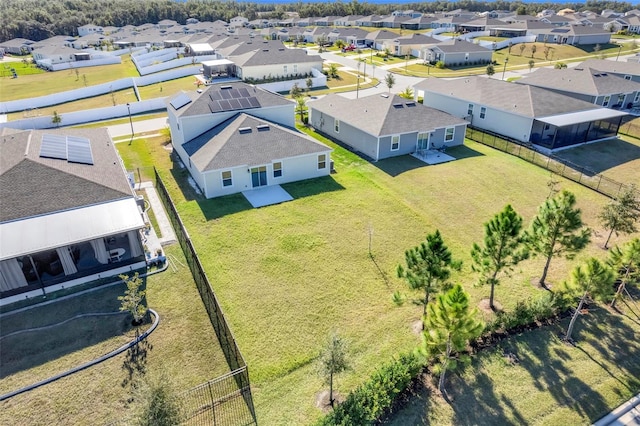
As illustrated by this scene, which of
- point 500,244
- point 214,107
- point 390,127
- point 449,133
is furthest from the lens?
point 449,133

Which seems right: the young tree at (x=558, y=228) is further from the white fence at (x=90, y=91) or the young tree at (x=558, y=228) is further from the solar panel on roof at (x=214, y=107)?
the white fence at (x=90, y=91)

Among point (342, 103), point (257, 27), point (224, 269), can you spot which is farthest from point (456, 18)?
point (224, 269)

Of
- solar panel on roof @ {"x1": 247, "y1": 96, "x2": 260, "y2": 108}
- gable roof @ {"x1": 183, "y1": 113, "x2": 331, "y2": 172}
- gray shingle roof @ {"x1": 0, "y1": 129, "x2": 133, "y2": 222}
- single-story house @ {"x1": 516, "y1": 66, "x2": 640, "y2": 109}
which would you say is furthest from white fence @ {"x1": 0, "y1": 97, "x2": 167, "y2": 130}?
single-story house @ {"x1": 516, "y1": 66, "x2": 640, "y2": 109}

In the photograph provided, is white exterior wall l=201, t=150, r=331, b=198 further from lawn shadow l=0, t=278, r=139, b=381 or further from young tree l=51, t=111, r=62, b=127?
young tree l=51, t=111, r=62, b=127

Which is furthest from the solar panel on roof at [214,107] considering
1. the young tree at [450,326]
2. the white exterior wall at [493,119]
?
the white exterior wall at [493,119]

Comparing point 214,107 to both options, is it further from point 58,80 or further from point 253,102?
point 58,80

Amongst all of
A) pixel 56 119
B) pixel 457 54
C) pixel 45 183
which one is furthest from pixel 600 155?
pixel 56 119
